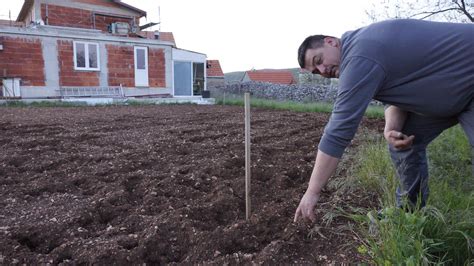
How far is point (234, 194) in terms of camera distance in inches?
113

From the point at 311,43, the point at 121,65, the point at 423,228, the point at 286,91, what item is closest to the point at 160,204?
the point at 311,43

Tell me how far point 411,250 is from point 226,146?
3182 millimetres

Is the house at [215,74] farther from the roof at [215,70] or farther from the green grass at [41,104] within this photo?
the green grass at [41,104]

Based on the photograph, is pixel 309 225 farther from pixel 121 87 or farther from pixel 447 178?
pixel 121 87

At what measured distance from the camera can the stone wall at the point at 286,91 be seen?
1755cm

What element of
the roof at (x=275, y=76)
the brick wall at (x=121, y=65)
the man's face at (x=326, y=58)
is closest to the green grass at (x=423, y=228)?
the man's face at (x=326, y=58)

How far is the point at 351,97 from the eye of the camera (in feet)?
5.42

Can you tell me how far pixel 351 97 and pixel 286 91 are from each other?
758 inches

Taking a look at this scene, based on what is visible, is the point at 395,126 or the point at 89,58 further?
the point at 89,58

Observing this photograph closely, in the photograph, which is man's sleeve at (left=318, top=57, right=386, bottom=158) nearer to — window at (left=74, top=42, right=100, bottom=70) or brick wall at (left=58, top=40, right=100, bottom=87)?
brick wall at (left=58, top=40, right=100, bottom=87)

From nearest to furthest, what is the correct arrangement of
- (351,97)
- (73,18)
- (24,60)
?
(351,97)
(24,60)
(73,18)

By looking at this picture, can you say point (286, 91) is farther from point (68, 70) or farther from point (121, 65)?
point (68, 70)

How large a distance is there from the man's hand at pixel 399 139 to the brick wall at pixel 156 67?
15486mm

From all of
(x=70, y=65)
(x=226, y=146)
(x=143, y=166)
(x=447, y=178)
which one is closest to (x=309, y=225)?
(x=447, y=178)
